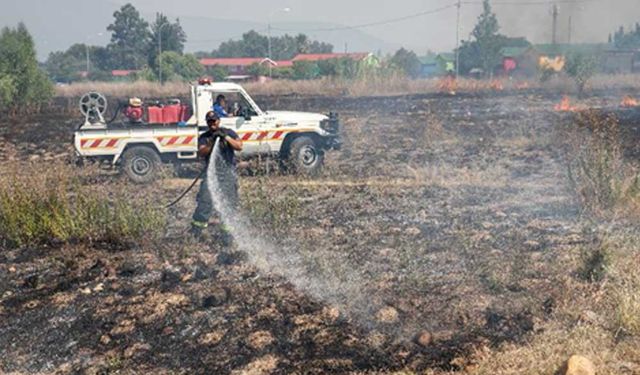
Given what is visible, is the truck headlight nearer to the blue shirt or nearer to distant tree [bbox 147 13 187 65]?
the blue shirt

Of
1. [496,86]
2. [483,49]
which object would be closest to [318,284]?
[496,86]

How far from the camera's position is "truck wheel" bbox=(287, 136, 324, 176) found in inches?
504

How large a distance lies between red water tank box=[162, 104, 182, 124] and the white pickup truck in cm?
2

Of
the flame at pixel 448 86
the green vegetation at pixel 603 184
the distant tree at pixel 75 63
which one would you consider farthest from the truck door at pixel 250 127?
the distant tree at pixel 75 63

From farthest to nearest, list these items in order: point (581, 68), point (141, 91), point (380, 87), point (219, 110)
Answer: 1. point (141, 91)
2. point (380, 87)
3. point (581, 68)
4. point (219, 110)

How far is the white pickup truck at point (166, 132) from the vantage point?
1217cm

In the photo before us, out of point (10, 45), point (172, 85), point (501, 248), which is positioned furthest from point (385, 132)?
point (172, 85)

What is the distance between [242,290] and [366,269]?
1.37m

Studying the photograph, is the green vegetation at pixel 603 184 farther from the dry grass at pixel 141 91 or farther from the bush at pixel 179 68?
the bush at pixel 179 68

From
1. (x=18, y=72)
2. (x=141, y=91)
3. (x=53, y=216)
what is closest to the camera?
(x=53, y=216)

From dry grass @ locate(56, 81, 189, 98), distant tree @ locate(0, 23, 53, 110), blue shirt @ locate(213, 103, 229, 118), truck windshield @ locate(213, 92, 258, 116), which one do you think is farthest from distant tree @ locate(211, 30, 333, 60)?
blue shirt @ locate(213, 103, 229, 118)

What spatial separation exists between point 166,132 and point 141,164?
0.82 meters

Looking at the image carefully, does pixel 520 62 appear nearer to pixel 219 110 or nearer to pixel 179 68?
pixel 179 68

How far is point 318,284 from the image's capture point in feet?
20.9
